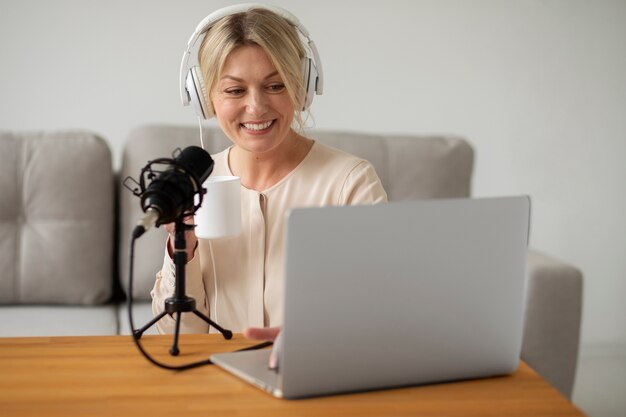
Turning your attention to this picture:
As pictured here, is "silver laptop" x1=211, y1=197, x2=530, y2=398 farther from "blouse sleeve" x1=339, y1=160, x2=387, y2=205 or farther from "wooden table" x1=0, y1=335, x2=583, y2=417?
"blouse sleeve" x1=339, y1=160, x2=387, y2=205

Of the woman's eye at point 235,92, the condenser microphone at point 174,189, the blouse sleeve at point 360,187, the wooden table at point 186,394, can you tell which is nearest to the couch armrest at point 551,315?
the blouse sleeve at point 360,187

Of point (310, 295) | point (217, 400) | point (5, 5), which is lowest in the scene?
A: point (217, 400)

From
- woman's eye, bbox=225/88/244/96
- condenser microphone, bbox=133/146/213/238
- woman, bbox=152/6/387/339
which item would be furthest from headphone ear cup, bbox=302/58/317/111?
condenser microphone, bbox=133/146/213/238

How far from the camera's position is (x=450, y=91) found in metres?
3.34

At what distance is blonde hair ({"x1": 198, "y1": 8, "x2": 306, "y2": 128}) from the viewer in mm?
1812

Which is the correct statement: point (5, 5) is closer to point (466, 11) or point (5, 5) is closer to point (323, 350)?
point (466, 11)

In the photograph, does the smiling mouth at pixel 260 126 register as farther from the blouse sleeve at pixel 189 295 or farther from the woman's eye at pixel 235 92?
the blouse sleeve at pixel 189 295

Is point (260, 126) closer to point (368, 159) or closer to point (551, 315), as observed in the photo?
point (368, 159)

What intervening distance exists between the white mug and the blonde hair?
30 cm

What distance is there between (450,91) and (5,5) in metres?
1.62

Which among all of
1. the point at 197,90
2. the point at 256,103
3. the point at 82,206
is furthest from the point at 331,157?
the point at 82,206

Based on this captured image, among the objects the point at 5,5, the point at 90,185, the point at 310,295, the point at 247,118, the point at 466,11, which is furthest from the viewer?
the point at 466,11

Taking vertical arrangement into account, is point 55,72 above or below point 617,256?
above

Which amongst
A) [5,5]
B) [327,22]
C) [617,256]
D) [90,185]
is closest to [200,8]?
[327,22]
